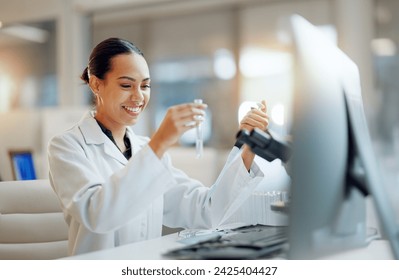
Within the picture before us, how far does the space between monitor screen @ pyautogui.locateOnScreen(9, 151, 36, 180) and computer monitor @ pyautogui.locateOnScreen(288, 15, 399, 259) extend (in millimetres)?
845

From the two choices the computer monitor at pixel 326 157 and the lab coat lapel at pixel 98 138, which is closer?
the computer monitor at pixel 326 157

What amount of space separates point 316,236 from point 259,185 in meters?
0.41

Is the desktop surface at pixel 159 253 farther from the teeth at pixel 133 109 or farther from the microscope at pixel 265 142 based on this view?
the teeth at pixel 133 109

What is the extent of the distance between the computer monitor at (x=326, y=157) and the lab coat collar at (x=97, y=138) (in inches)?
18.9

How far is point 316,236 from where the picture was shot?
60 centimetres

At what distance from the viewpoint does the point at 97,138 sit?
94cm

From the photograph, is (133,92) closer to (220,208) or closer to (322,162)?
(220,208)

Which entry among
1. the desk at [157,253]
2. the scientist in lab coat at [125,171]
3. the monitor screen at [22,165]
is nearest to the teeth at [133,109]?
the scientist in lab coat at [125,171]

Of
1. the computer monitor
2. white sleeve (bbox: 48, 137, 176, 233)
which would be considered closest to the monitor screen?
white sleeve (bbox: 48, 137, 176, 233)

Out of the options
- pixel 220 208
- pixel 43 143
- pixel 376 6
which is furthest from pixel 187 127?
pixel 376 6

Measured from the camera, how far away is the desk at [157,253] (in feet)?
2.43

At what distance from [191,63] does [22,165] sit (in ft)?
6.52

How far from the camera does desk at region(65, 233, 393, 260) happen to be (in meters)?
0.74

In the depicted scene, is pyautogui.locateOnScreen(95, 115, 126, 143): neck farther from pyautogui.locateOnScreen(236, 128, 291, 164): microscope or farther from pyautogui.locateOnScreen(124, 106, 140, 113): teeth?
pyautogui.locateOnScreen(236, 128, 291, 164): microscope
